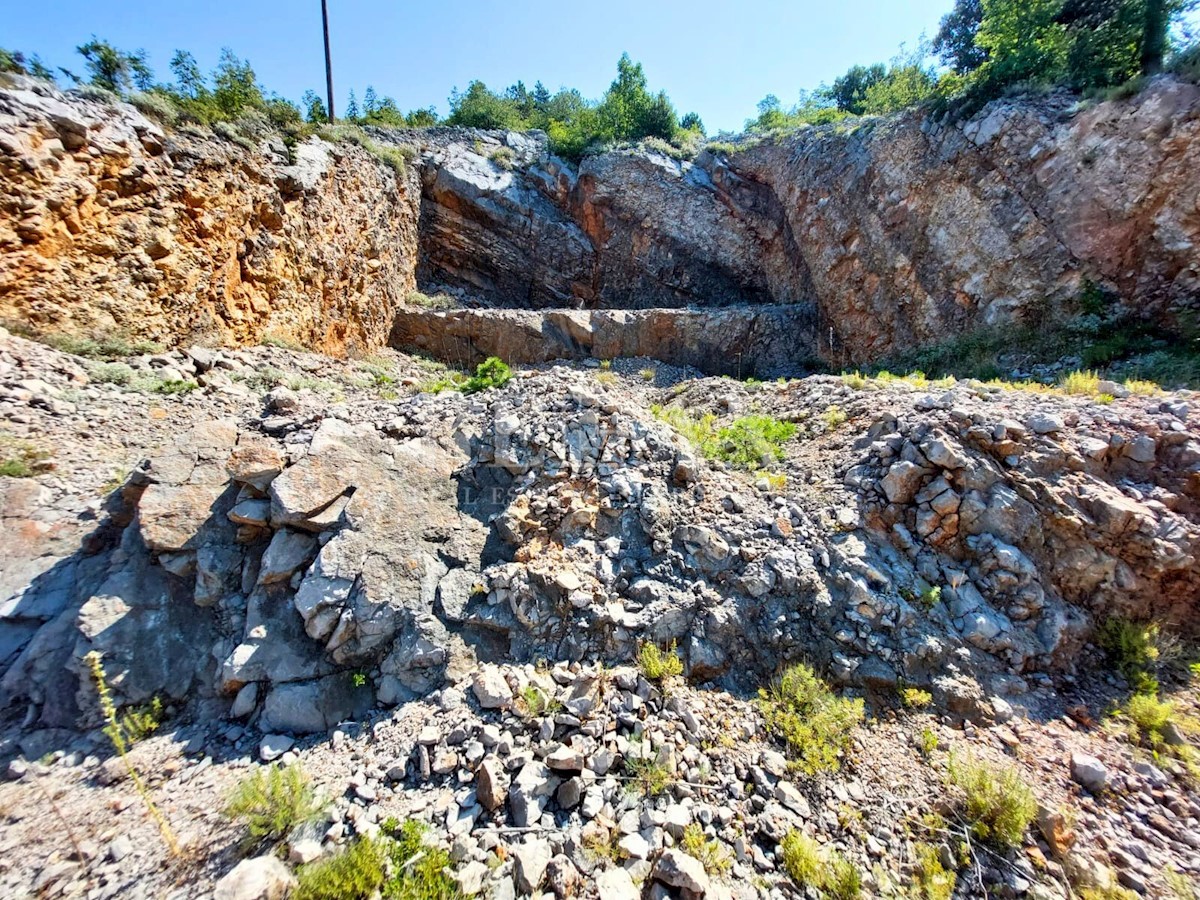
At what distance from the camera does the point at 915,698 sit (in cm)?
328

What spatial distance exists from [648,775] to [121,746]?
2.83 metres

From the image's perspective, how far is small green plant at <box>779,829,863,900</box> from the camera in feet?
7.82

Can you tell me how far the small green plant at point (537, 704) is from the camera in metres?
3.02

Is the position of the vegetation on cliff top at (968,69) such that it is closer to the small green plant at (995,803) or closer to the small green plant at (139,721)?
the small green plant at (139,721)

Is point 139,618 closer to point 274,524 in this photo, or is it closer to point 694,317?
point 274,524

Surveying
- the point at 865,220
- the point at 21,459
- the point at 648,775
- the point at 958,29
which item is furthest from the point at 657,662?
the point at 958,29

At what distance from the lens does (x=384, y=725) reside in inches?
119

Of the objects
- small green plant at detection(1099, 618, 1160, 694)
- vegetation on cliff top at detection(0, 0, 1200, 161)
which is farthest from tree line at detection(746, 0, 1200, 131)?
small green plant at detection(1099, 618, 1160, 694)

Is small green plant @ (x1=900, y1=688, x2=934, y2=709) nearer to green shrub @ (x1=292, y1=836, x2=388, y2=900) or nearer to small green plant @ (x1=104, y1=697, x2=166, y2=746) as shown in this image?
green shrub @ (x1=292, y1=836, x2=388, y2=900)

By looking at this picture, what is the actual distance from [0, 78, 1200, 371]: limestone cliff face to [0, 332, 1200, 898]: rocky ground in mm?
2247

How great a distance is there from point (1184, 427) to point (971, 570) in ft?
8.68

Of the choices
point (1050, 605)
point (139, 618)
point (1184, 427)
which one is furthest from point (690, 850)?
point (1184, 427)

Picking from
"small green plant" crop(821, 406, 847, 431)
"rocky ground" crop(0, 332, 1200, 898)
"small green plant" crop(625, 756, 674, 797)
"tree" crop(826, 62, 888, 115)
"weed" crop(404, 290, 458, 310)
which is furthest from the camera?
"tree" crop(826, 62, 888, 115)

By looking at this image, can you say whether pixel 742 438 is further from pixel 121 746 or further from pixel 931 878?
pixel 121 746
